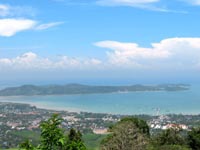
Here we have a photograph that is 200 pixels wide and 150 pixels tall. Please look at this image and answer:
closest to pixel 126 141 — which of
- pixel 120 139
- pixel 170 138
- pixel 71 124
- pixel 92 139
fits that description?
pixel 120 139

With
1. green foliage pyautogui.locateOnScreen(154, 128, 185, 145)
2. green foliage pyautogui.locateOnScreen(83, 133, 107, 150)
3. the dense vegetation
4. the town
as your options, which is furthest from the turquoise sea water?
green foliage pyautogui.locateOnScreen(154, 128, 185, 145)

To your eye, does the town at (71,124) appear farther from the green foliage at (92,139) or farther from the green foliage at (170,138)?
the green foliage at (170,138)

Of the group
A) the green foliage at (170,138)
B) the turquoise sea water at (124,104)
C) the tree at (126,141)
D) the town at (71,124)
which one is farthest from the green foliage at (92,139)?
the turquoise sea water at (124,104)

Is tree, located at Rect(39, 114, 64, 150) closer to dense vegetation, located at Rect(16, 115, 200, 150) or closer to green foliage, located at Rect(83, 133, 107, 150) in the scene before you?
dense vegetation, located at Rect(16, 115, 200, 150)

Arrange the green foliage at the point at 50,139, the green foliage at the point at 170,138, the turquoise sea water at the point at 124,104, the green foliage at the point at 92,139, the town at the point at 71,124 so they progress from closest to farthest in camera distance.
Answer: the green foliage at the point at 50,139, the green foliage at the point at 170,138, the green foliage at the point at 92,139, the town at the point at 71,124, the turquoise sea water at the point at 124,104

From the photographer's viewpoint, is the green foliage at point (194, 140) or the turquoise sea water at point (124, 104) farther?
the turquoise sea water at point (124, 104)

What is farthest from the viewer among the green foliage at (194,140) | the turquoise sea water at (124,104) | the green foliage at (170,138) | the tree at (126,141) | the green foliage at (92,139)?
the turquoise sea water at (124,104)

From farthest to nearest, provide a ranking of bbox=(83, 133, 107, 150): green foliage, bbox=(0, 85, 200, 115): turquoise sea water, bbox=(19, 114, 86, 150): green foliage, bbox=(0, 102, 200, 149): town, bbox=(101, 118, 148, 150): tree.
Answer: bbox=(0, 85, 200, 115): turquoise sea water
bbox=(0, 102, 200, 149): town
bbox=(83, 133, 107, 150): green foliage
bbox=(101, 118, 148, 150): tree
bbox=(19, 114, 86, 150): green foliage

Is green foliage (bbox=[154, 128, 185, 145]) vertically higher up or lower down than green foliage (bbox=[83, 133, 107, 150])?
higher up

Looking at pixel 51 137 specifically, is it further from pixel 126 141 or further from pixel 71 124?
pixel 71 124
